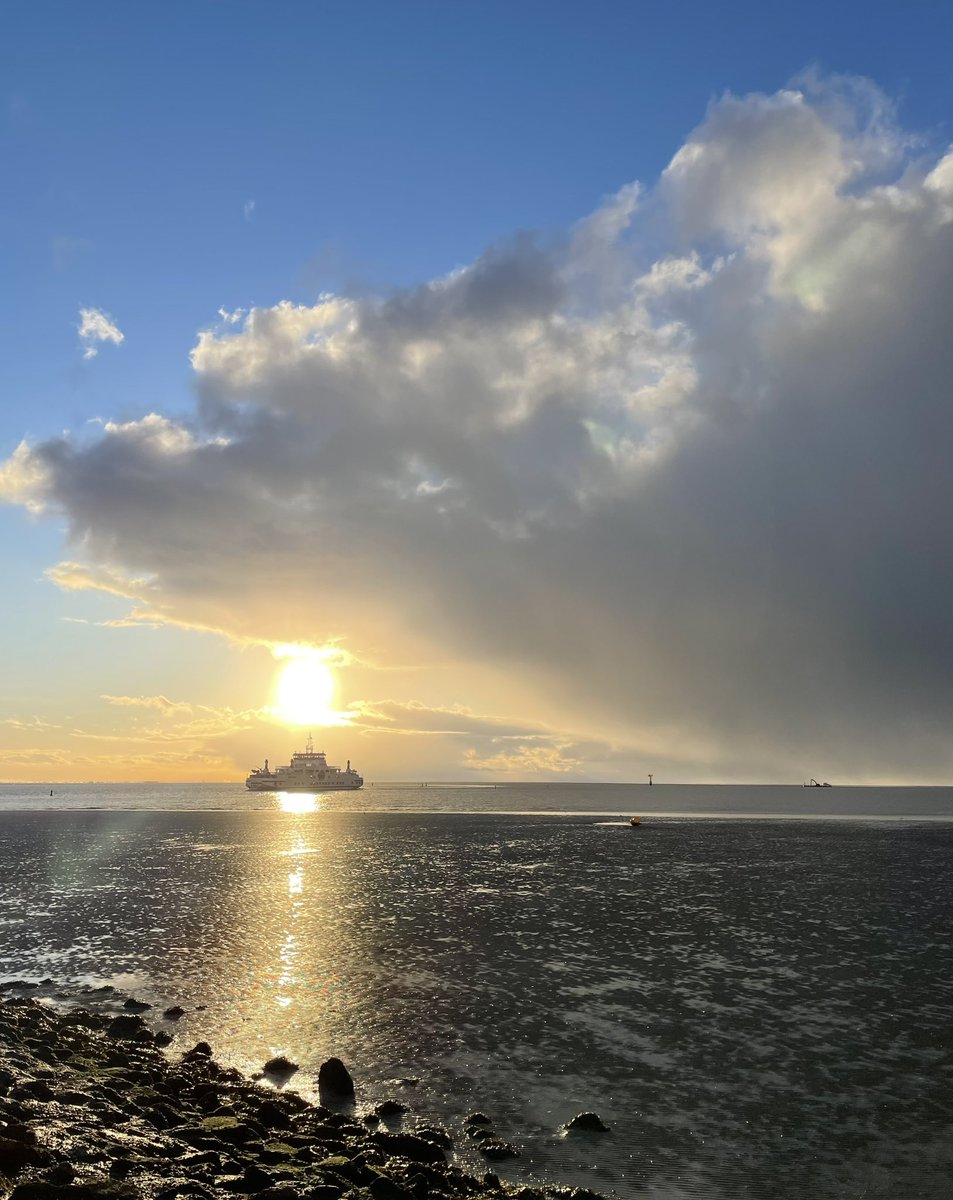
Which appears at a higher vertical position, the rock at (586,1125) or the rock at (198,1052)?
the rock at (586,1125)

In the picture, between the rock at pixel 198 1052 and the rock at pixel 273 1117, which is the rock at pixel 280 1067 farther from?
the rock at pixel 273 1117

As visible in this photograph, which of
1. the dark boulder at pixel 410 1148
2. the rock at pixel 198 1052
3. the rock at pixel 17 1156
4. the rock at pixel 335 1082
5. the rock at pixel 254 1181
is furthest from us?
the rock at pixel 198 1052

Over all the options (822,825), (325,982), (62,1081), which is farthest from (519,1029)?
Answer: (822,825)

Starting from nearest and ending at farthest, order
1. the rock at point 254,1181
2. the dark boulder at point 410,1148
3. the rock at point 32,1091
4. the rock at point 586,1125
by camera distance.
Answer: the rock at point 254,1181
the dark boulder at point 410,1148
the rock at point 32,1091
the rock at point 586,1125

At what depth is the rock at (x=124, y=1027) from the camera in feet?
80.2

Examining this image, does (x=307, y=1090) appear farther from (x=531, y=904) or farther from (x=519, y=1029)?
(x=531, y=904)

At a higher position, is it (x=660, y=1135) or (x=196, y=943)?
(x=660, y=1135)

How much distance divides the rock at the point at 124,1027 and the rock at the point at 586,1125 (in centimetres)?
1387

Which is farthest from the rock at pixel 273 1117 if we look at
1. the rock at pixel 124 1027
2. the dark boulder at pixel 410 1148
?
the rock at pixel 124 1027

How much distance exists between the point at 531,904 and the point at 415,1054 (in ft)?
95.0

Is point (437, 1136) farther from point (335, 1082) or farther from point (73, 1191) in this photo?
point (73, 1191)

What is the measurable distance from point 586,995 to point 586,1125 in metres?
11.6

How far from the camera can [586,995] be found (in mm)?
28703

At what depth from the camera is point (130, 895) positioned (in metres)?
57.4
